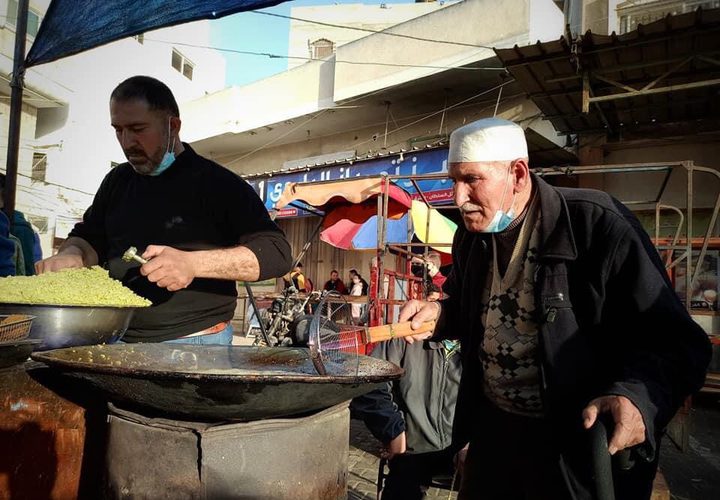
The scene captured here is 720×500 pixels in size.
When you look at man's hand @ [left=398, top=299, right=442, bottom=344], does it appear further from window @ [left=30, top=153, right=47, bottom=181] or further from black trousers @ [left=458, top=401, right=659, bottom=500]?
window @ [left=30, top=153, right=47, bottom=181]

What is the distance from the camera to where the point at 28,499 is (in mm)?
1565

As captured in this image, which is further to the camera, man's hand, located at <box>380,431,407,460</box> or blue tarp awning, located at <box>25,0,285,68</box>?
man's hand, located at <box>380,431,407,460</box>

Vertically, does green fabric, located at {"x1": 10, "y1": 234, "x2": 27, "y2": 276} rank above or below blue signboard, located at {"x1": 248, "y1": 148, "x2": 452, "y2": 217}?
below

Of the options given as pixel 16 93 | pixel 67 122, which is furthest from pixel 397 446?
pixel 67 122

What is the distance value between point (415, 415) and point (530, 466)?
1.46 meters

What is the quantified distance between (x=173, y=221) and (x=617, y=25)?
9539 mm

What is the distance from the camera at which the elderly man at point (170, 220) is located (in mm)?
2221

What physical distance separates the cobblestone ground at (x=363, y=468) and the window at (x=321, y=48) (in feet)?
61.7

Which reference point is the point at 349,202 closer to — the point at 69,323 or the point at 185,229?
the point at 185,229

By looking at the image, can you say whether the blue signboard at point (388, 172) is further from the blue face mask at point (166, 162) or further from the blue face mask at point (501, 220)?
the blue face mask at point (501, 220)

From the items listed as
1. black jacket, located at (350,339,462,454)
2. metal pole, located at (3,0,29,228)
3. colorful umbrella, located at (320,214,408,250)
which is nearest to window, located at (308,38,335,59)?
colorful umbrella, located at (320,214,408,250)

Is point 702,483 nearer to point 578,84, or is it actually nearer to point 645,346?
point 645,346

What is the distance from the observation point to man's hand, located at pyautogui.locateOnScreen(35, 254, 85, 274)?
7.27 feet

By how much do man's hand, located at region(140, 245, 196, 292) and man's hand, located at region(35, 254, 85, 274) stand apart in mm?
829
